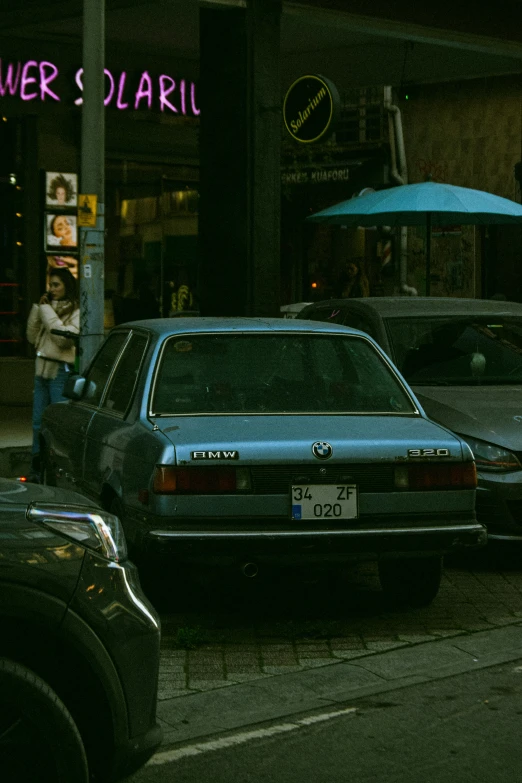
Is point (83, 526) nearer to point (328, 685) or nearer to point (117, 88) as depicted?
point (328, 685)

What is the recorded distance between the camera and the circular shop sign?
50.9 ft

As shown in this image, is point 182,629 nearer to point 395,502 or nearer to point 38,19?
point 395,502

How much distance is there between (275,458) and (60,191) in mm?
8780

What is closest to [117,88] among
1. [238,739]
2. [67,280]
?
[67,280]

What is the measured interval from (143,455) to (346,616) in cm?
149

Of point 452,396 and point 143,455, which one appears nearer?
point 143,455

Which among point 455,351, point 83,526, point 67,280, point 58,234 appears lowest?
point 83,526

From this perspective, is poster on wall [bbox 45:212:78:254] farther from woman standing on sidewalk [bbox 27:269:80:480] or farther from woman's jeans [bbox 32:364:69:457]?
woman's jeans [bbox 32:364:69:457]

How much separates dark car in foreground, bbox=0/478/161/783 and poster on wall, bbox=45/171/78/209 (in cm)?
1068

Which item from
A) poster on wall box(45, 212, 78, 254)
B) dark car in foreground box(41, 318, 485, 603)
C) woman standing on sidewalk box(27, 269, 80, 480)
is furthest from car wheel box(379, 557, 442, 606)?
poster on wall box(45, 212, 78, 254)

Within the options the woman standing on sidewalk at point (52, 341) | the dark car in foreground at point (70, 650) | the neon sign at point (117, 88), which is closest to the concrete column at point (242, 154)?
the woman standing on sidewalk at point (52, 341)

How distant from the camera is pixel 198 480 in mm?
6250

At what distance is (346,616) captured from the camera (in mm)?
7125

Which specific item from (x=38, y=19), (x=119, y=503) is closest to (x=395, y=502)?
Answer: (x=119, y=503)
